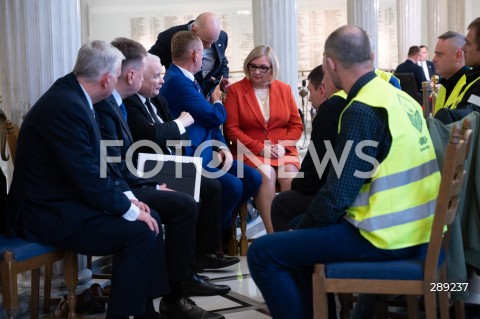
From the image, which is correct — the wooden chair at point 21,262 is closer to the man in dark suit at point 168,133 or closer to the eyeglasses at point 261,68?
the man in dark suit at point 168,133

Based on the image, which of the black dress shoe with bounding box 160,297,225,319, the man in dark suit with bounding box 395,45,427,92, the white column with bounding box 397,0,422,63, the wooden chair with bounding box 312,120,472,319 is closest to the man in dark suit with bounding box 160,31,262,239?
the black dress shoe with bounding box 160,297,225,319

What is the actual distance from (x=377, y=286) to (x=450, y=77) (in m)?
2.43

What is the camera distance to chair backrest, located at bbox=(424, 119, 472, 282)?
295 centimetres

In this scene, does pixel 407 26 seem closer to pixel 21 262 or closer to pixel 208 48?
pixel 208 48

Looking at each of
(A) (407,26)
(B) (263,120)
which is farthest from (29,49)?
(A) (407,26)

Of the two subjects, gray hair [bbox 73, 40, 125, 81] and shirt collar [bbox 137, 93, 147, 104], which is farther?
shirt collar [bbox 137, 93, 147, 104]

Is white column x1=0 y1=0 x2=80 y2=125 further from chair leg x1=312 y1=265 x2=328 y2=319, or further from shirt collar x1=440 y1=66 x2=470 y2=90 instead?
shirt collar x1=440 y1=66 x2=470 y2=90

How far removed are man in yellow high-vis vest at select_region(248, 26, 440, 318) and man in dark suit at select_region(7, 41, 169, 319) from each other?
670 millimetres

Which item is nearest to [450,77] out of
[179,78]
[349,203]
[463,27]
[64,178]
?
[179,78]

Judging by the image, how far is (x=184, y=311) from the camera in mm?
4191

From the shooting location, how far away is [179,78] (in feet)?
18.1

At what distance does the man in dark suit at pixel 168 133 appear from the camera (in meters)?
4.78

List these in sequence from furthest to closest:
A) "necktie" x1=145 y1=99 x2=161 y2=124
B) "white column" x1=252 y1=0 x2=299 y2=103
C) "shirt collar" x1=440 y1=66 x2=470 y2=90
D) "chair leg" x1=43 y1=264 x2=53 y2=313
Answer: "white column" x1=252 y1=0 x2=299 y2=103 < "shirt collar" x1=440 y1=66 x2=470 y2=90 < "necktie" x1=145 y1=99 x2=161 y2=124 < "chair leg" x1=43 y1=264 x2=53 y2=313

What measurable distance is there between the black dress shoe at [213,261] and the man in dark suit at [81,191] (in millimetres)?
1659
